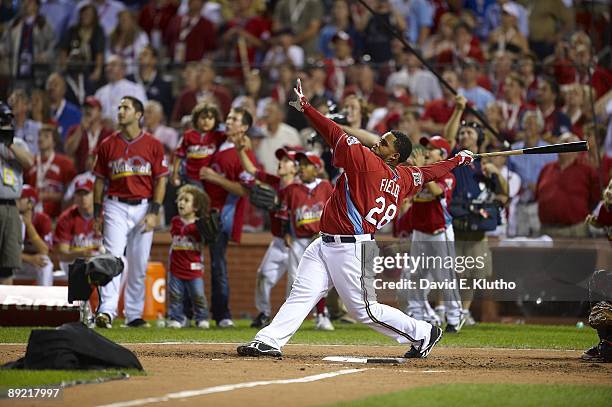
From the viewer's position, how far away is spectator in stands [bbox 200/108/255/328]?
14016mm

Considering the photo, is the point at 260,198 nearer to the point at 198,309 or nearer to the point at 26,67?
the point at 198,309

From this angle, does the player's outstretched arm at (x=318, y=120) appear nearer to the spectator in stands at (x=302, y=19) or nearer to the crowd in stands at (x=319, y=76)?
Result: the crowd in stands at (x=319, y=76)

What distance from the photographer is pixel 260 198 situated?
549 inches

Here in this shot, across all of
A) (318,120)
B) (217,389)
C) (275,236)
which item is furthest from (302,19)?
(217,389)

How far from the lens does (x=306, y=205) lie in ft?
45.0

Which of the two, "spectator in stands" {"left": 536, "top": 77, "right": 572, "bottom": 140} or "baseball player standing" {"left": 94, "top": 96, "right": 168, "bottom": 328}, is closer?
"baseball player standing" {"left": 94, "top": 96, "right": 168, "bottom": 328}

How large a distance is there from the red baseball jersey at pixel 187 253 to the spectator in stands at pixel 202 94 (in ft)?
14.6

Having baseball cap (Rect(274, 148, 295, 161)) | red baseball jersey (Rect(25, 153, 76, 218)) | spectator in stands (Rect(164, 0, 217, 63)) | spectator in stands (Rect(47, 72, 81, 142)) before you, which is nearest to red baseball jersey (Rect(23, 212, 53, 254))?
red baseball jersey (Rect(25, 153, 76, 218))

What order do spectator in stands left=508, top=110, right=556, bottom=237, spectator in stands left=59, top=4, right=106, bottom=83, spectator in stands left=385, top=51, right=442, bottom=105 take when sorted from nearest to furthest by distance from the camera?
spectator in stands left=508, top=110, right=556, bottom=237 < spectator in stands left=385, top=51, right=442, bottom=105 < spectator in stands left=59, top=4, right=106, bottom=83

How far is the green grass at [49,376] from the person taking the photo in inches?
292

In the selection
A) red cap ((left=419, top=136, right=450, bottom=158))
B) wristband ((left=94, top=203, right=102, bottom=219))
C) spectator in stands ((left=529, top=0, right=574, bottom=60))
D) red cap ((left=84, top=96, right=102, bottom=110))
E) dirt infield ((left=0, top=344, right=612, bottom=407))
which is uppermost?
spectator in stands ((left=529, top=0, right=574, bottom=60))

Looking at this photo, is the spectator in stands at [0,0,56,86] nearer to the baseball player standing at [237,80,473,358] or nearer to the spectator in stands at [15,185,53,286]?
the spectator in stands at [15,185,53,286]

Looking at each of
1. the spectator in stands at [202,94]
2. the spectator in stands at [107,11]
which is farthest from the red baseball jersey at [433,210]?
the spectator in stands at [107,11]

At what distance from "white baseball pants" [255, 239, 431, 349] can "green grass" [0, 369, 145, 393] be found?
187cm
